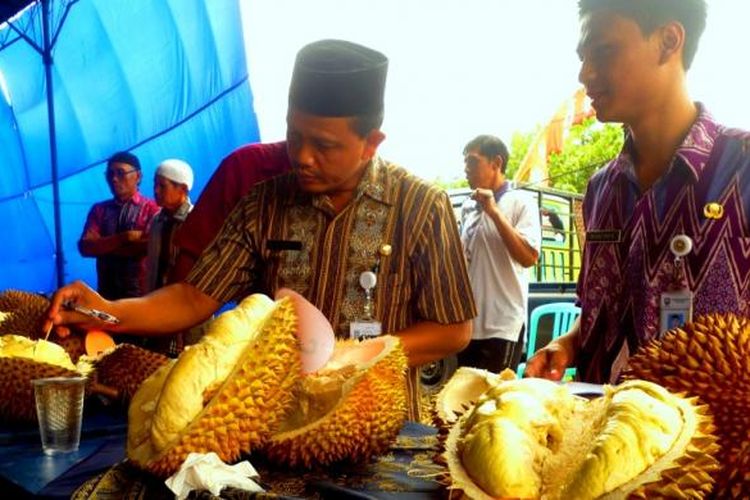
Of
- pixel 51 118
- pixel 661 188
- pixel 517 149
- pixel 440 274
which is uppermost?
pixel 517 149

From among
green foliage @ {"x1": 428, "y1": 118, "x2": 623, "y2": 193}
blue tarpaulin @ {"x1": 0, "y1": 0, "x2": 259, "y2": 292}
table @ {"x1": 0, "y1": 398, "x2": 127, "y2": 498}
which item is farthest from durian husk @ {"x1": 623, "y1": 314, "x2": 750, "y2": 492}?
green foliage @ {"x1": 428, "y1": 118, "x2": 623, "y2": 193}

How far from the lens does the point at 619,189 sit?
203 cm

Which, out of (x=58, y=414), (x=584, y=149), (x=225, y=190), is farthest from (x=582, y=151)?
(x=58, y=414)

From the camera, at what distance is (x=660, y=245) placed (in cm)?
185

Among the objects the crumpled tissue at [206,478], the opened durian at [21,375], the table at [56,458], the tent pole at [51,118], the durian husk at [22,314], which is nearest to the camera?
the crumpled tissue at [206,478]

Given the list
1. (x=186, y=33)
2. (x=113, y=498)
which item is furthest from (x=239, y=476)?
(x=186, y=33)

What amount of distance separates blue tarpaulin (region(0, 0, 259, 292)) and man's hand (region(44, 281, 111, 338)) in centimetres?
551

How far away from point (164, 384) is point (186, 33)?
693cm

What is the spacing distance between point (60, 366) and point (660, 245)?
149cm

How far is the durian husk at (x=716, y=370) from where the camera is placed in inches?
36.9

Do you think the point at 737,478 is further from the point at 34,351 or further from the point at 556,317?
the point at 556,317

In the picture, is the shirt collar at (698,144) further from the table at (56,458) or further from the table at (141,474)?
the table at (56,458)

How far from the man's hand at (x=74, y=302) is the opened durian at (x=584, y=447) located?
1.39 metres

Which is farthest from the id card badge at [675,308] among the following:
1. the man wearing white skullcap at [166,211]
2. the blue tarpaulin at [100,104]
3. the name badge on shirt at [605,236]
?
the blue tarpaulin at [100,104]
